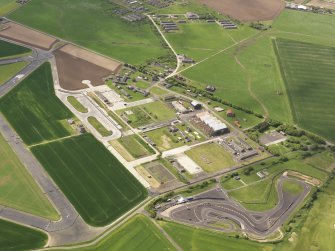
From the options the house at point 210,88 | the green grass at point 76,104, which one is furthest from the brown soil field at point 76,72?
the house at point 210,88

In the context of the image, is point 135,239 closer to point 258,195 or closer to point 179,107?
point 258,195

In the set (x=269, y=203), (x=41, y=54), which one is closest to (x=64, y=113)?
(x=41, y=54)

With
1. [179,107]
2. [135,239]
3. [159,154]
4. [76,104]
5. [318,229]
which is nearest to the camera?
[135,239]

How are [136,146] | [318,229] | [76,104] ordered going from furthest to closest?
[76,104] < [136,146] < [318,229]

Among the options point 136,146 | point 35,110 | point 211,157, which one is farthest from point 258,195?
point 35,110

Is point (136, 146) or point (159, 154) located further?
point (136, 146)

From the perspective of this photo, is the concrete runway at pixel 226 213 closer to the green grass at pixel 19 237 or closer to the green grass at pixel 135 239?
the green grass at pixel 135 239
